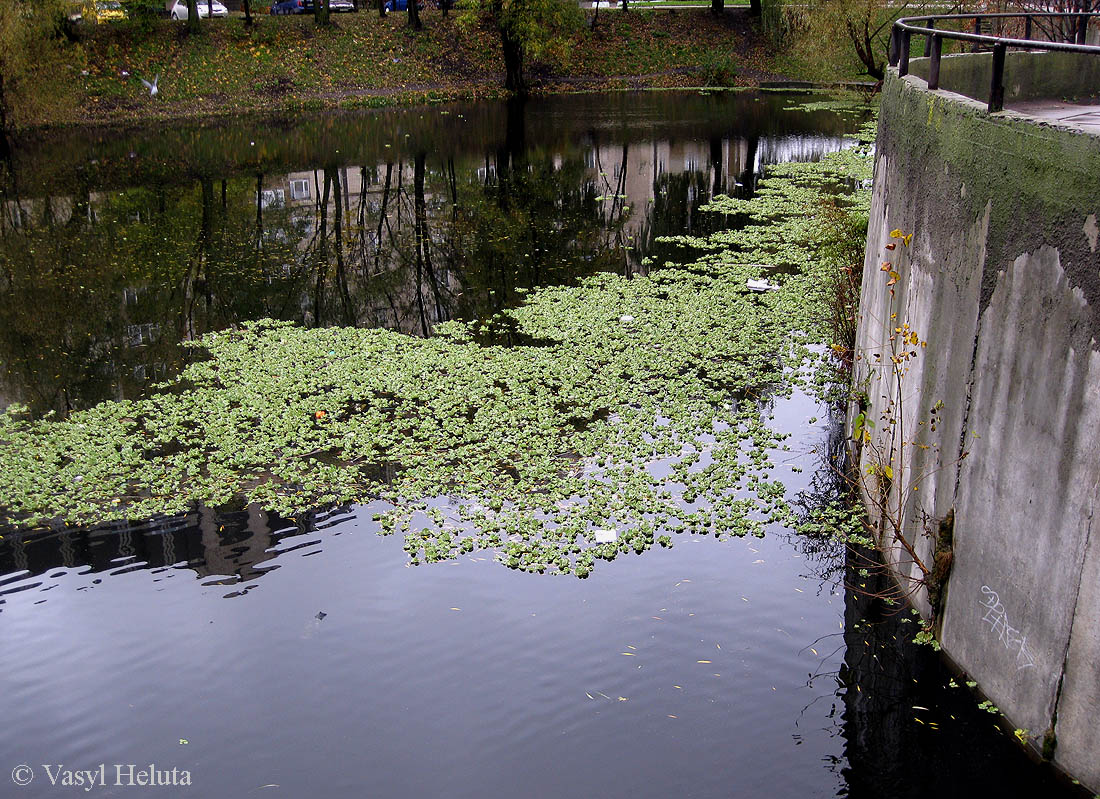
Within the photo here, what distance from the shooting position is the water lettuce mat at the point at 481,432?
9398mm

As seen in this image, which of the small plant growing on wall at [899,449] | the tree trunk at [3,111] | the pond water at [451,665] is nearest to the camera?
the pond water at [451,665]

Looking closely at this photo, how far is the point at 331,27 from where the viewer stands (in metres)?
47.0

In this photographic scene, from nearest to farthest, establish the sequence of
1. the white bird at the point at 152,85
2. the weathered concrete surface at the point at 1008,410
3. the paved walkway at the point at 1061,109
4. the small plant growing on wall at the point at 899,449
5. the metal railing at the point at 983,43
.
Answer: the weathered concrete surface at the point at 1008,410, the metal railing at the point at 983,43, the small plant growing on wall at the point at 899,449, the paved walkway at the point at 1061,109, the white bird at the point at 152,85

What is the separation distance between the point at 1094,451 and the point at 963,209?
7.96ft

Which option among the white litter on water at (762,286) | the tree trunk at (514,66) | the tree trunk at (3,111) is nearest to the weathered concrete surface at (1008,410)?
the white litter on water at (762,286)

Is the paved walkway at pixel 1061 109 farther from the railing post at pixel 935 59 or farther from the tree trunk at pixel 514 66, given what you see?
the tree trunk at pixel 514 66

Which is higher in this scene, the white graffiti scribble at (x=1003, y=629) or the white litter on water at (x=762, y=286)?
the white litter on water at (x=762, y=286)

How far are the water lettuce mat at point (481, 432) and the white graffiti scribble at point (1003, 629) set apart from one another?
282 cm

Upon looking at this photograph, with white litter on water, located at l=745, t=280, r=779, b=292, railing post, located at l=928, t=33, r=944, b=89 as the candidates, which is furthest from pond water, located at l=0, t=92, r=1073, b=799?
white litter on water, located at l=745, t=280, r=779, b=292

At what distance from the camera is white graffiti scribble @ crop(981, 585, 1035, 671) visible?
6.13 metres

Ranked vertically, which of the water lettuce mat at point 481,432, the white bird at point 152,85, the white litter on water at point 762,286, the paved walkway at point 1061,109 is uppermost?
the white bird at point 152,85

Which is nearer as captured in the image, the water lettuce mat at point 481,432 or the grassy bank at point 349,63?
the water lettuce mat at point 481,432

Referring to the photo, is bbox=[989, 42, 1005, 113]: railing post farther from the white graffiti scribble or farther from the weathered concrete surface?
the white graffiti scribble

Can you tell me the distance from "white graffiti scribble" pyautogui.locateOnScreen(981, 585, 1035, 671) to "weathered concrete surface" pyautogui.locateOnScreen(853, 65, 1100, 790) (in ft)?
0.04
